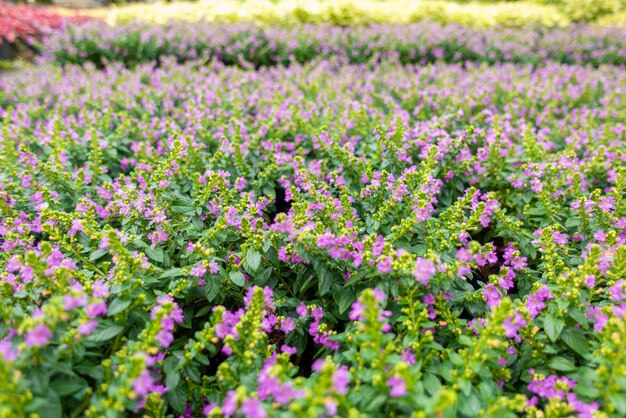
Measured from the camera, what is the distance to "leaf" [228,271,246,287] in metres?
2.16

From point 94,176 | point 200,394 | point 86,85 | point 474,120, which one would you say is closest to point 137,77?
point 86,85

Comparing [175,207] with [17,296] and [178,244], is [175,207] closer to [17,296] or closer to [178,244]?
[178,244]

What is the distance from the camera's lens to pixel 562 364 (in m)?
1.81

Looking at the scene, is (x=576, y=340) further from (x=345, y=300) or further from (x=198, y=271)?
(x=198, y=271)

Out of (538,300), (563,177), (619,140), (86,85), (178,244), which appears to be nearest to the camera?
(538,300)

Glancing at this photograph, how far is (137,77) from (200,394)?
4.33 m

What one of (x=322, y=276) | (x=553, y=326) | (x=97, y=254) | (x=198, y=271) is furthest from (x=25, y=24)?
(x=553, y=326)

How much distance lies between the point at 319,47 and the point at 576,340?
20.8 ft

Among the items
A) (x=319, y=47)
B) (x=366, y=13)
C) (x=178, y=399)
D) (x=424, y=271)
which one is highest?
(x=366, y=13)

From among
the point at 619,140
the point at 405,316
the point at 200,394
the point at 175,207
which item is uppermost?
the point at 619,140

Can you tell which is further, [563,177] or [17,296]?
[563,177]

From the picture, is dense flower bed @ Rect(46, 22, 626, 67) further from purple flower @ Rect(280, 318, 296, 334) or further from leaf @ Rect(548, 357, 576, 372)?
leaf @ Rect(548, 357, 576, 372)

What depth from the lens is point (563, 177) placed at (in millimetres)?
2830

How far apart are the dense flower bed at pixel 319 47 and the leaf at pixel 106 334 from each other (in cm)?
579
